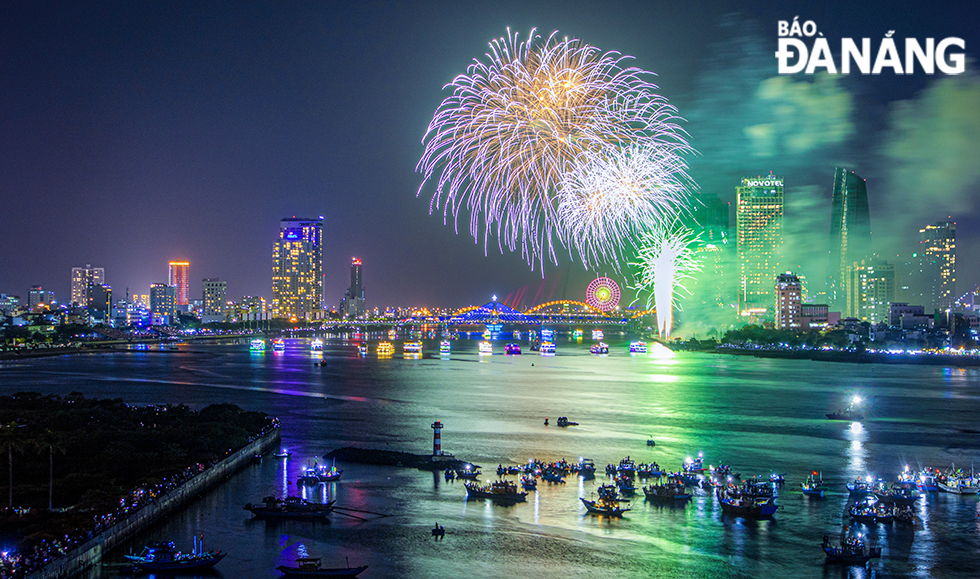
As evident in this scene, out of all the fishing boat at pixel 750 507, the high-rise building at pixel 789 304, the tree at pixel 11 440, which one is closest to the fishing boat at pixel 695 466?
the fishing boat at pixel 750 507

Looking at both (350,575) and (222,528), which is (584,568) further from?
(222,528)

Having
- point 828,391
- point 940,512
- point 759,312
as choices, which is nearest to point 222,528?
point 940,512

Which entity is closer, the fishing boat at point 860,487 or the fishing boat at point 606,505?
the fishing boat at point 606,505

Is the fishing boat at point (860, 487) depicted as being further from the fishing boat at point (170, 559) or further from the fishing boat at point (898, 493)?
the fishing boat at point (170, 559)

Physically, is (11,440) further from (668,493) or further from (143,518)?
(668,493)

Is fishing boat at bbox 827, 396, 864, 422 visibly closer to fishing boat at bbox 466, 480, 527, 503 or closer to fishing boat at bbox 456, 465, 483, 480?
fishing boat at bbox 456, 465, 483, 480

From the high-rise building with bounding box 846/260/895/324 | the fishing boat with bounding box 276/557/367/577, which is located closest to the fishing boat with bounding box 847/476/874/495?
the fishing boat with bounding box 276/557/367/577

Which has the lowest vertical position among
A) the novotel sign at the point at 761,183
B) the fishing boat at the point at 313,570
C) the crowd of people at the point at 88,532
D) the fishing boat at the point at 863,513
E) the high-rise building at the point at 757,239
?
the fishing boat at the point at 313,570
